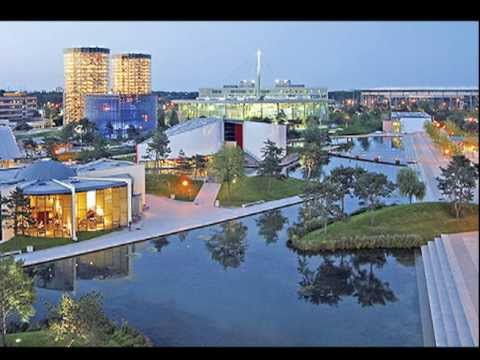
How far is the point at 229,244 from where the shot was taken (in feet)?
19.6

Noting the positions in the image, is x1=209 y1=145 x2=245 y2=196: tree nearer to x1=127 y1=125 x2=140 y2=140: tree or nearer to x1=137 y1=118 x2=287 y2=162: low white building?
x1=137 y1=118 x2=287 y2=162: low white building

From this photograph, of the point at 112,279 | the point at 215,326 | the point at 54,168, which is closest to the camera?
the point at 215,326

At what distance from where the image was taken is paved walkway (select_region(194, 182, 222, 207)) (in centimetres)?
802

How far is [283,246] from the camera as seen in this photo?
596 centimetres

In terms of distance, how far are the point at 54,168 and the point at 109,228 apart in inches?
46.8

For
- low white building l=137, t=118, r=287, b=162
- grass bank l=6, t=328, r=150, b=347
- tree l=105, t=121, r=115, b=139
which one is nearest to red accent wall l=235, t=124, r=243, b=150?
low white building l=137, t=118, r=287, b=162

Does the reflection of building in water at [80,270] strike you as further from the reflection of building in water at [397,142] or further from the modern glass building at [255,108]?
the modern glass building at [255,108]

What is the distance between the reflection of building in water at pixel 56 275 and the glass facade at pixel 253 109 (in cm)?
1319

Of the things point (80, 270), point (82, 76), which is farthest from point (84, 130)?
point (80, 270)

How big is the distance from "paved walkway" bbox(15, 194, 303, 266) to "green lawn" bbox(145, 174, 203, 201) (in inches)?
10.7

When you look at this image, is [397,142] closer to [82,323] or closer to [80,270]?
[80,270]

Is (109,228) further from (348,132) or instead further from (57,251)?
(348,132)

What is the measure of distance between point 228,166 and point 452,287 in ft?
16.9
